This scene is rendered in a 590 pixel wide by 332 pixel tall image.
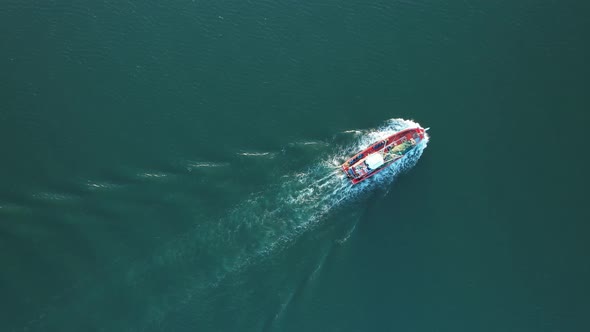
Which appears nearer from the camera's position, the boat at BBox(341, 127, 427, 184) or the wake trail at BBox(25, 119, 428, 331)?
the wake trail at BBox(25, 119, 428, 331)

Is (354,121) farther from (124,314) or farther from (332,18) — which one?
(124,314)

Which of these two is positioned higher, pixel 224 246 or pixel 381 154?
pixel 381 154

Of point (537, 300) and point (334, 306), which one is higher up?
point (334, 306)

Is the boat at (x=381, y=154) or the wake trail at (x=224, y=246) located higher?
the boat at (x=381, y=154)

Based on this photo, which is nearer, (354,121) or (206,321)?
(206,321)

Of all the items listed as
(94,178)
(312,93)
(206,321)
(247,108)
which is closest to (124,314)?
(206,321)

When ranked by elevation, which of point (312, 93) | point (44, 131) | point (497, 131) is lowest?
point (497, 131)

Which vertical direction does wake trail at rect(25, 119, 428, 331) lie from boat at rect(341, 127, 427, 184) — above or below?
below

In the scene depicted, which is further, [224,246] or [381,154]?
[381,154]
